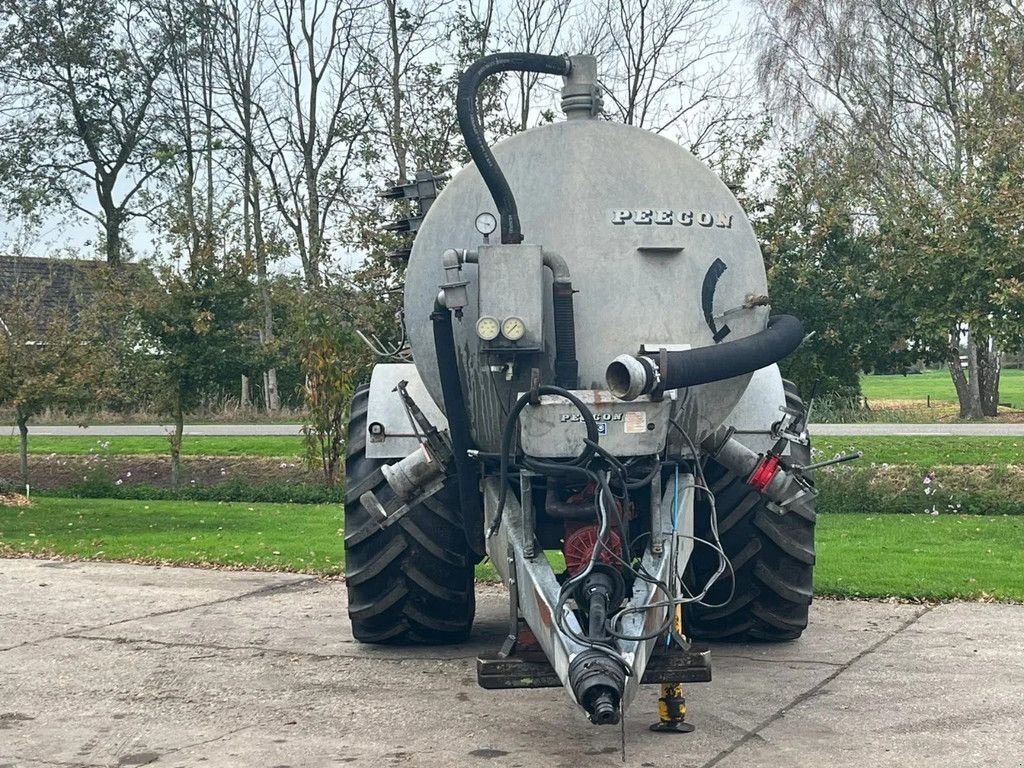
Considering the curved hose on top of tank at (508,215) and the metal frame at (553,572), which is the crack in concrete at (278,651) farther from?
the curved hose on top of tank at (508,215)

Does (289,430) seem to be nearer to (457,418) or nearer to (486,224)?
(457,418)

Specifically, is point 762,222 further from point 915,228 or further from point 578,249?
point 578,249

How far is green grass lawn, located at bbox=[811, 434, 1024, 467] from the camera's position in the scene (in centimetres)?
1705

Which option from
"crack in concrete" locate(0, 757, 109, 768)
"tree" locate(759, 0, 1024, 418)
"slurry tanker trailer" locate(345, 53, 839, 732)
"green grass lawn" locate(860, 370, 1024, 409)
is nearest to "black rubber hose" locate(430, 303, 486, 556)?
"slurry tanker trailer" locate(345, 53, 839, 732)

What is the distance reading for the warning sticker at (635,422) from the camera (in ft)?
19.5

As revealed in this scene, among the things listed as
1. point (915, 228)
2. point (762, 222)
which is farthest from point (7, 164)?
point (915, 228)

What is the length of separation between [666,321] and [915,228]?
10.4 metres

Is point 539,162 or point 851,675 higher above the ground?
point 539,162

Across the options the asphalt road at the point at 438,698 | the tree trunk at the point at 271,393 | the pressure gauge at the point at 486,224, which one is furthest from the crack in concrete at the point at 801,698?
the tree trunk at the point at 271,393

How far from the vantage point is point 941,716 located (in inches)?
252

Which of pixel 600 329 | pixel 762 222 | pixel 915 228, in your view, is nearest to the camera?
pixel 600 329

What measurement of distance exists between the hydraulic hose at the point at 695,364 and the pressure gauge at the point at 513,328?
15.4 inches

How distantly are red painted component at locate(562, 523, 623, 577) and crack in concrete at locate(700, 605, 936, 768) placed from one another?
90 centimetres

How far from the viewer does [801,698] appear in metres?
6.80
